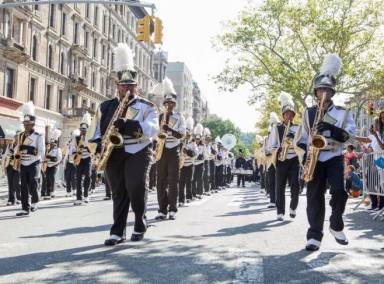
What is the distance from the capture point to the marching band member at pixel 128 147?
22.3 ft

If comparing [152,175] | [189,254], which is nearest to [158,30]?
[152,175]

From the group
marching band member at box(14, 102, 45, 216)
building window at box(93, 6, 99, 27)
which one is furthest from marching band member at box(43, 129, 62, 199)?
building window at box(93, 6, 99, 27)

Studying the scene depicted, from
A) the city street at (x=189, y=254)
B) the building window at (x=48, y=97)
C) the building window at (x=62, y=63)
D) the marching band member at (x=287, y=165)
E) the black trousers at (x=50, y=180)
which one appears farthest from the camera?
the building window at (x=62, y=63)

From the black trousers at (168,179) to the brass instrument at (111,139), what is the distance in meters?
3.10

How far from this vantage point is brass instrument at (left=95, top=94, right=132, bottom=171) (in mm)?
6688

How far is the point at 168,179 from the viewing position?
10.1 m

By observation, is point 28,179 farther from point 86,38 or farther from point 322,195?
point 86,38

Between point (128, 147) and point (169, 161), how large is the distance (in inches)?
129

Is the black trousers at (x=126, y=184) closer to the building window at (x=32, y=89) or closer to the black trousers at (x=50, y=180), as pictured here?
the black trousers at (x=50, y=180)

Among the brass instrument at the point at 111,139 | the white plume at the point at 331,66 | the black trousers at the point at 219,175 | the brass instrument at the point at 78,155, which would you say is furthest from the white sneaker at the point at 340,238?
the black trousers at the point at 219,175

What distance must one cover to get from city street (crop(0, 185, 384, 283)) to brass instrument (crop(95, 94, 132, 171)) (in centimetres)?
103

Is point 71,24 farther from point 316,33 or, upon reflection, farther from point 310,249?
point 310,249

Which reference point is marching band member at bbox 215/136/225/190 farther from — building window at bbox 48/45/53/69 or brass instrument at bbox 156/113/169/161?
building window at bbox 48/45/53/69

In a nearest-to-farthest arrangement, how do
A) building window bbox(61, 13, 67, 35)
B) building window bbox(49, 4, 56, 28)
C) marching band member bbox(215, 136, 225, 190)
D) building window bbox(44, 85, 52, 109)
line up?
marching band member bbox(215, 136, 225, 190), building window bbox(49, 4, 56, 28), building window bbox(44, 85, 52, 109), building window bbox(61, 13, 67, 35)
